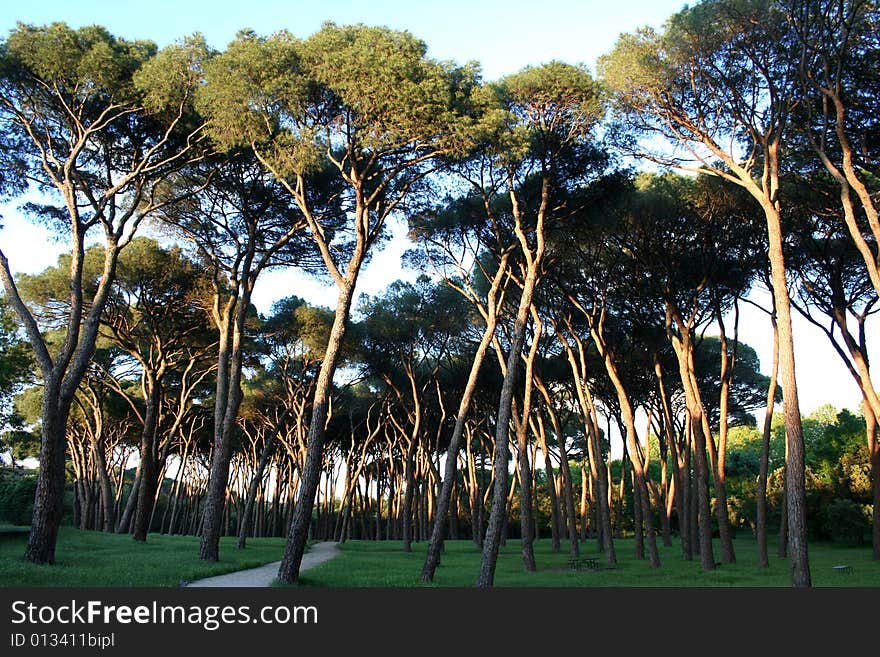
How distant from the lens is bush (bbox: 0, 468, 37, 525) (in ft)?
127

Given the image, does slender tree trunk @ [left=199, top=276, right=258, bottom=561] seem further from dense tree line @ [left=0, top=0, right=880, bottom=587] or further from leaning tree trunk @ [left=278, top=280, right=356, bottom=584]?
leaning tree trunk @ [left=278, top=280, right=356, bottom=584]

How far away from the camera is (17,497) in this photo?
38844 mm

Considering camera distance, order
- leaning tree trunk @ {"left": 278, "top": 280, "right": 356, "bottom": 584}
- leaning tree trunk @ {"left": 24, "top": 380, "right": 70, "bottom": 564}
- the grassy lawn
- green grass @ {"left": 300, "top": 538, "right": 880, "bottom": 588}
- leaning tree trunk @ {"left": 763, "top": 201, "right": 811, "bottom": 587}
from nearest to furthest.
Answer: leaning tree trunk @ {"left": 763, "top": 201, "right": 811, "bottom": 587}, the grassy lawn, leaning tree trunk @ {"left": 278, "top": 280, "right": 356, "bottom": 584}, leaning tree trunk @ {"left": 24, "top": 380, "right": 70, "bottom": 564}, green grass @ {"left": 300, "top": 538, "right": 880, "bottom": 588}

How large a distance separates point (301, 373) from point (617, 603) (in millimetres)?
20556

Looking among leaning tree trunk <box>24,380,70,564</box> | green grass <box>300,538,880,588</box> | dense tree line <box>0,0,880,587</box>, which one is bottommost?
green grass <box>300,538,880,588</box>

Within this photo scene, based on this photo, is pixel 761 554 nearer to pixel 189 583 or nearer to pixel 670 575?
pixel 670 575

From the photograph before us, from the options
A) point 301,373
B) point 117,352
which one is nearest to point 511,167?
point 301,373

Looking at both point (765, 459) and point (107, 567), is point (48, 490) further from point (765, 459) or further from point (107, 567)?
point (765, 459)

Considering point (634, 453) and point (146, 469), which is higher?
point (634, 453)

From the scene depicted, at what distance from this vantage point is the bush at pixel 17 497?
38781 millimetres

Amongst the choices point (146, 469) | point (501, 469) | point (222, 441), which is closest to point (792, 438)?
point (501, 469)

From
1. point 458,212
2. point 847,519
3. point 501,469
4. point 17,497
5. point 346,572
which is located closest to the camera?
point 501,469

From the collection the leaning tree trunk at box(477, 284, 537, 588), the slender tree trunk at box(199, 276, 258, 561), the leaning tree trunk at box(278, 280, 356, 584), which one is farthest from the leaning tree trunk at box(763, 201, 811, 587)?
the slender tree trunk at box(199, 276, 258, 561)

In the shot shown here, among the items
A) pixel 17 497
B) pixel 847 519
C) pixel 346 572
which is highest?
pixel 17 497
